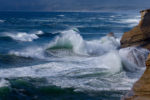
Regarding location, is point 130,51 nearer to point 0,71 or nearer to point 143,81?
point 0,71

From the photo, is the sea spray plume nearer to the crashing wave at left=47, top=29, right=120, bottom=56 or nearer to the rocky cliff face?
the crashing wave at left=47, top=29, right=120, bottom=56

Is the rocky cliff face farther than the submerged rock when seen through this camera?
Yes

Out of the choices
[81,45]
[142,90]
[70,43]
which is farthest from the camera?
[70,43]

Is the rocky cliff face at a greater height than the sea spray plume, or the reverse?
the sea spray plume

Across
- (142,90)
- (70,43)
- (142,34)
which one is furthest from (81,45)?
(142,90)

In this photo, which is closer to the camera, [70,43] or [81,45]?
[81,45]

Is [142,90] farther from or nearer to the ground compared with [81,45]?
nearer to the ground

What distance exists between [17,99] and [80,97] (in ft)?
5.25

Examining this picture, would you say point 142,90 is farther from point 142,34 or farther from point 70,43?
point 70,43

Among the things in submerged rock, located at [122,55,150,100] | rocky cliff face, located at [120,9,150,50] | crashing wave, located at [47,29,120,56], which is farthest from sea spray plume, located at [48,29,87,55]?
submerged rock, located at [122,55,150,100]

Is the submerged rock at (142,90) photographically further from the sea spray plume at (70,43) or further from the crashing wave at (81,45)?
the sea spray plume at (70,43)

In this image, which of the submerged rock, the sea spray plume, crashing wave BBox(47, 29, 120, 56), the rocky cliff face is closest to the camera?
the submerged rock

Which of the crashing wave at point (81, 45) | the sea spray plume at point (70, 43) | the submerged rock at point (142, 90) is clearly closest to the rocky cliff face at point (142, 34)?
the crashing wave at point (81, 45)

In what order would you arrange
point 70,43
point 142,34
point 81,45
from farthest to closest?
1. point 70,43
2. point 81,45
3. point 142,34
